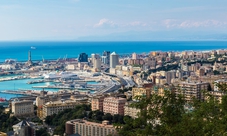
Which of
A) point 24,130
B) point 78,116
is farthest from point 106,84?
point 24,130

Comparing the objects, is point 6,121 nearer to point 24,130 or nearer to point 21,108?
point 21,108

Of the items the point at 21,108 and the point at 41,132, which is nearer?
the point at 41,132

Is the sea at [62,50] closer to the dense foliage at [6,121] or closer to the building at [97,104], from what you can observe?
the dense foliage at [6,121]

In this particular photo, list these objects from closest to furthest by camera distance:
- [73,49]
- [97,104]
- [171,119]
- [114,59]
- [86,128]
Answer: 1. [171,119]
2. [86,128]
3. [97,104]
4. [114,59]
5. [73,49]

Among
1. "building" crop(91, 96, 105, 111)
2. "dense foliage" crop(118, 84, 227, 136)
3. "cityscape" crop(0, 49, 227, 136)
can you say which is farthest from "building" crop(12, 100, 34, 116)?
"dense foliage" crop(118, 84, 227, 136)

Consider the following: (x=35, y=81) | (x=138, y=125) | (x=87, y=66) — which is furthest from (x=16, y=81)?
(x=138, y=125)

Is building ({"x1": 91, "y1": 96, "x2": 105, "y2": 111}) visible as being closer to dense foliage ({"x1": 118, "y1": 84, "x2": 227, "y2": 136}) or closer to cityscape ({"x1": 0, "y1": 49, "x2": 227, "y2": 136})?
cityscape ({"x1": 0, "y1": 49, "x2": 227, "y2": 136})
